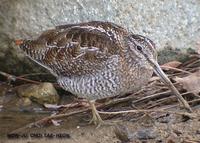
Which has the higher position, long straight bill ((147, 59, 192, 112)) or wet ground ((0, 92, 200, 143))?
long straight bill ((147, 59, 192, 112))

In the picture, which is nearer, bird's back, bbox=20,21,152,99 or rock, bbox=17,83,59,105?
bird's back, bbox=20,21,152,99

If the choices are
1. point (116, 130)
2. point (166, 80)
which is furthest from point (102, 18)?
point (116, 130)

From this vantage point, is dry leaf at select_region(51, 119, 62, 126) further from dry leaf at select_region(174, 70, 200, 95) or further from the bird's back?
dry leaf at select_region(174, 70, 200, 95)

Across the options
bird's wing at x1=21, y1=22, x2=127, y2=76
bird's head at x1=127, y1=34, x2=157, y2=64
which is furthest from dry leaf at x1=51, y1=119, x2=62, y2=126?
bird's head at x1=127, y1=34, x2=157, y2=64

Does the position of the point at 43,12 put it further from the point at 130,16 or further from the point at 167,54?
the point at 167,54

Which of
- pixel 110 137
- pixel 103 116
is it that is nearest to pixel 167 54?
pixel 103 116

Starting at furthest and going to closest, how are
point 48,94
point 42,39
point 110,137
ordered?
point 48,94, point 42,39, point 110,137
